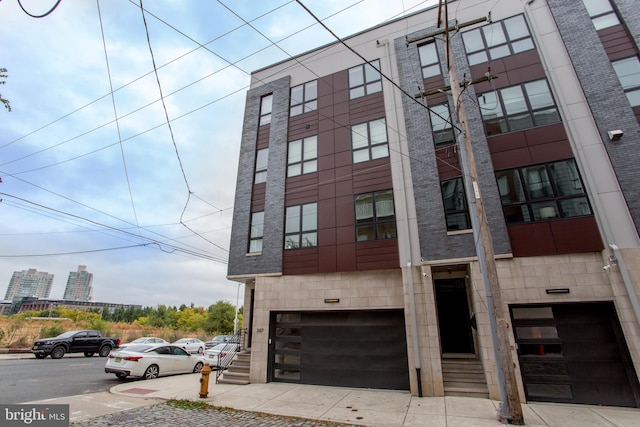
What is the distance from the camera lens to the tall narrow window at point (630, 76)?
9266 millimetres

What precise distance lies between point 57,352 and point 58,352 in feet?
0.18

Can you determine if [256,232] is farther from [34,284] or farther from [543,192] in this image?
[34,284]

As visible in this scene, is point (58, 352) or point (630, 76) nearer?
point (630, 76)

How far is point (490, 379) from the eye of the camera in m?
8.25

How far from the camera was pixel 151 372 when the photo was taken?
11969 millimetres

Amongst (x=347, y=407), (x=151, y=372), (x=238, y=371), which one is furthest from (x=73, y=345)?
(x=347, y=407)

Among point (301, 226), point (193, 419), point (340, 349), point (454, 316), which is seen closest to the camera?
point (193, 419)

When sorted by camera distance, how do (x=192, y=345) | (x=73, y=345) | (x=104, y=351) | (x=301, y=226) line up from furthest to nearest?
(x=192, y=345) < (x=104, y=351) < (x=73, y=345) < (x=301, y=226)

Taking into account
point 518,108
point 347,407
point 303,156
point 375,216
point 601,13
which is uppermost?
point 601,13

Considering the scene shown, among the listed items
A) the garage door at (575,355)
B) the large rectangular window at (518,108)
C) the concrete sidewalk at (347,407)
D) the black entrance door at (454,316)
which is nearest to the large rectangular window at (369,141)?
the large rectangular window at (518,108)

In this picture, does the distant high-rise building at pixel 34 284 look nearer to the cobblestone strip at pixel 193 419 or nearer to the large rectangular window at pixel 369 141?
the cobblestone strip at pixel 193 419

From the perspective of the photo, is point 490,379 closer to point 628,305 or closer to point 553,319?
point 553,319

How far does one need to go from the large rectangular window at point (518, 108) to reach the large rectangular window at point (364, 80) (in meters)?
4.46

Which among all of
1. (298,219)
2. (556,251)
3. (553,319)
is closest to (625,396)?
(553,319)
